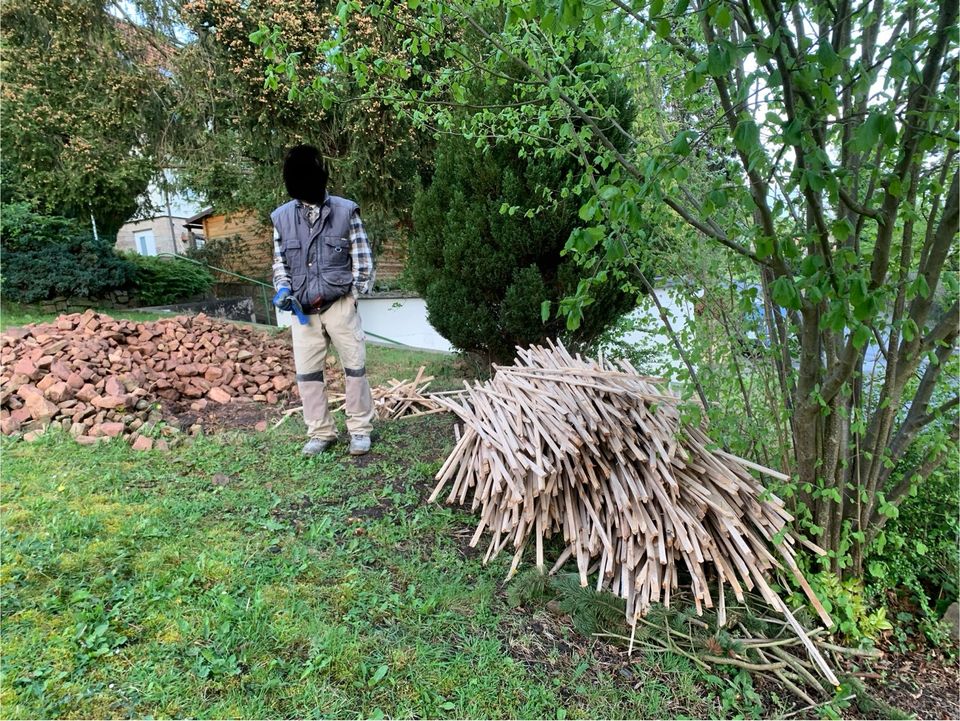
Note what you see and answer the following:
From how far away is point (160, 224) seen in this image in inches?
870

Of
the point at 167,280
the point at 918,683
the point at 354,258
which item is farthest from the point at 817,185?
the point at 167,280

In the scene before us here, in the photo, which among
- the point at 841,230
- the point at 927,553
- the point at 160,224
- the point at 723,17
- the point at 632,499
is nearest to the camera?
the point at 723,17

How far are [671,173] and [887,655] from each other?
8.62ft

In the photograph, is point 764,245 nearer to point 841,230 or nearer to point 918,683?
point 841,230

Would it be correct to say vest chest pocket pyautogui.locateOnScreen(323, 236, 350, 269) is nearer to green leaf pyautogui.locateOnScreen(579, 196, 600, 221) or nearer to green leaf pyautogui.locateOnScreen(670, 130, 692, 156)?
green leaf pyautogui.locateOnScreen(579, 196, 600, 221)

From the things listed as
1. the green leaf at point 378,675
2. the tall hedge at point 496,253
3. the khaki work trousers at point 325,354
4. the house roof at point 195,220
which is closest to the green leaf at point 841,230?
the green leaf at point 378,675

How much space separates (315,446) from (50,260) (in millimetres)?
9690

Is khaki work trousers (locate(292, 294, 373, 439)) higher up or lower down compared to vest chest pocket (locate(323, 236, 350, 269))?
lower down

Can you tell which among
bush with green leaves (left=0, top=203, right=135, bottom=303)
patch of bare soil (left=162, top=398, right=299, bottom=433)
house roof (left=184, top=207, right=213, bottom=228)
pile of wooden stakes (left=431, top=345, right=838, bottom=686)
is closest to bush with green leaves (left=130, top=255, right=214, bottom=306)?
bush with green leaves (left=0, top=203, right=135, bottom=303)

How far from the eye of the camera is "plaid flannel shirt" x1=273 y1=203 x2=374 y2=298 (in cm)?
396

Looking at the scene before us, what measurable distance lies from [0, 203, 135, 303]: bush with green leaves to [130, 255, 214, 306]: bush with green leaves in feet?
2.63

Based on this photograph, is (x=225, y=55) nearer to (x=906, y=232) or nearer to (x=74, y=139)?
(x=74, y=139)

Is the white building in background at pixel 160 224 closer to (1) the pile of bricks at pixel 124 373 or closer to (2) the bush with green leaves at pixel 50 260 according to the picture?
(2) the bush with green leaves at pixel 50 260

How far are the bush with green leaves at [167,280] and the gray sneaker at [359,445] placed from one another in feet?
33.9
